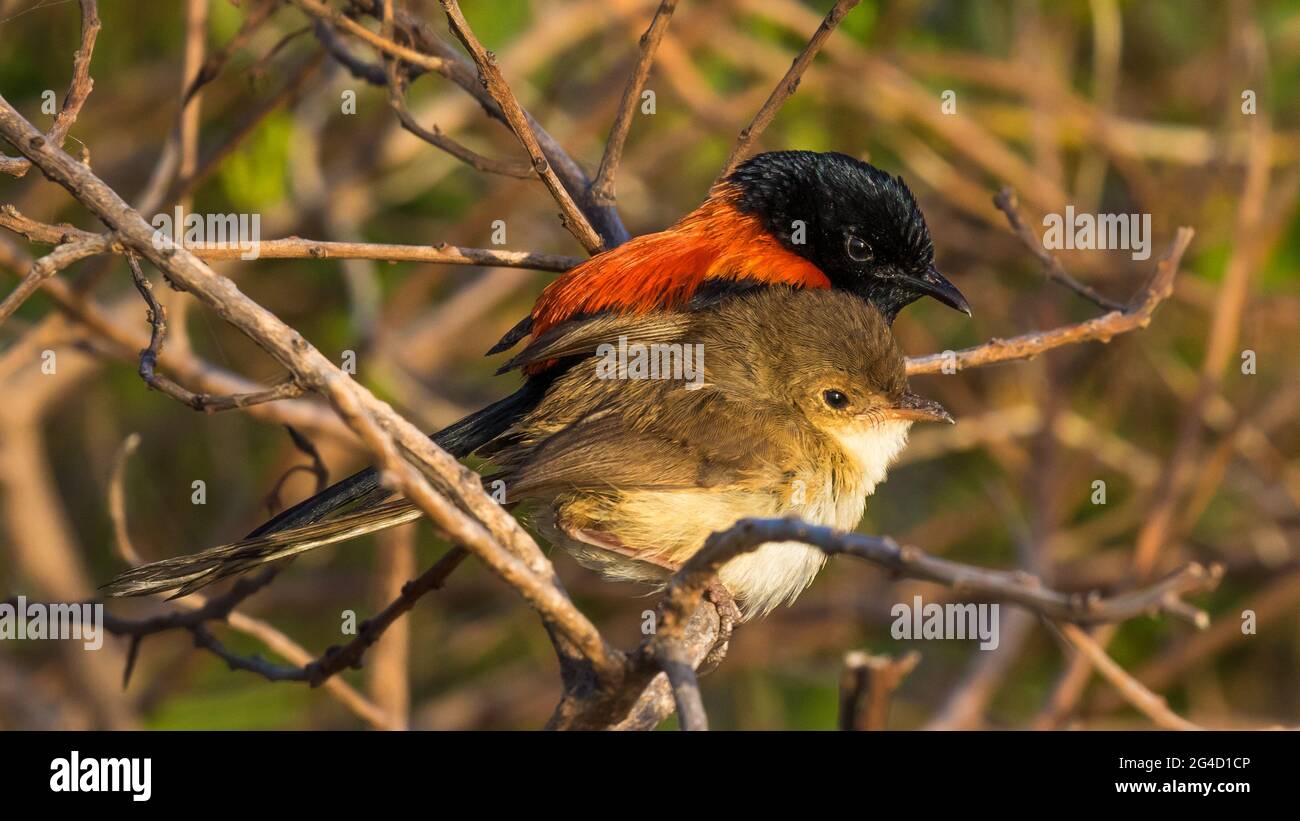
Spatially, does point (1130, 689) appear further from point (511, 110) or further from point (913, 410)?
point (511, 110)

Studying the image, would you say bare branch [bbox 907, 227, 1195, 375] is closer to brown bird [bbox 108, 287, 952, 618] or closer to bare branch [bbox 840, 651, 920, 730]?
brown bird [bbox 108, 287, 952, 618]

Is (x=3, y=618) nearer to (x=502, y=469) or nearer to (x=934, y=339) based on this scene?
(x=502, y=469)

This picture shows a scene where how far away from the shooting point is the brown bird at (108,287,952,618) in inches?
137

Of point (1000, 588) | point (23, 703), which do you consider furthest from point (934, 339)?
point (1000, 588)

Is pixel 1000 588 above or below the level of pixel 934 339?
below

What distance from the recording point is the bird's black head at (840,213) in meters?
4.57

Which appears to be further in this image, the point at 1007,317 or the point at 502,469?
the point at 1007,317

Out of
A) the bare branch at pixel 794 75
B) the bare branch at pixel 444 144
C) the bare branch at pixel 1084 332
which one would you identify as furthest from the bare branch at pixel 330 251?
the bare branch at pixel 1084 332

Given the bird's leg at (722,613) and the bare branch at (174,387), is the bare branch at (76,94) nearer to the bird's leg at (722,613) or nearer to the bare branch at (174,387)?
the bare branch at (174,387)

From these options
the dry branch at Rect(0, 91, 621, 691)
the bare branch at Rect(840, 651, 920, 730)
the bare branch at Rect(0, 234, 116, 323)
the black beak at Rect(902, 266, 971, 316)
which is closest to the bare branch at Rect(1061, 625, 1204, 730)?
the bare branch at Rect(840, 651, 920, 730)

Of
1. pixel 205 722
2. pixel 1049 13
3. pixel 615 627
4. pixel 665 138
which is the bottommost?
pixel 205 722

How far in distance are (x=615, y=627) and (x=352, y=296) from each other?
2365 mm

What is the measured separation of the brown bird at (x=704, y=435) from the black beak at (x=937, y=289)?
823 mm

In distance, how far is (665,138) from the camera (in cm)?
743
